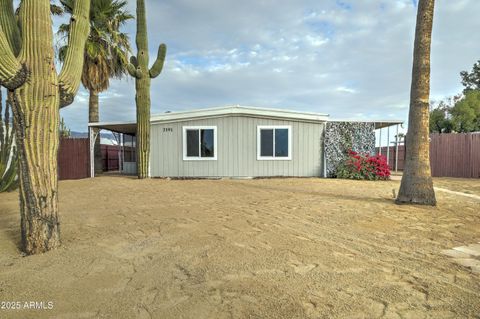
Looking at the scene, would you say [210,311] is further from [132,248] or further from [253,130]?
[253,130]

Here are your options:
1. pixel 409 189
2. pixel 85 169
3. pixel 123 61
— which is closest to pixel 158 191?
pixel 409 189

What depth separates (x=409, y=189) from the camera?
20.9 ft

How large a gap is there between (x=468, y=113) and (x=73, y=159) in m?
27.3

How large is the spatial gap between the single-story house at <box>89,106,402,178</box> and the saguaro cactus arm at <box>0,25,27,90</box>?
30.2 feet

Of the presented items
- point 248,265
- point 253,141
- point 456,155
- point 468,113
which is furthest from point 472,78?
point 248,265

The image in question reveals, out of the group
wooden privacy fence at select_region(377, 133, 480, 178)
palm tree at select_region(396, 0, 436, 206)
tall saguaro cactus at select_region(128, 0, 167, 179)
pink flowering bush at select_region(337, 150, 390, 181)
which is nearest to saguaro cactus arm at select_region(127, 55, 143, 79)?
tall saguaro cactus at select_region(128, 0, 167, 179)

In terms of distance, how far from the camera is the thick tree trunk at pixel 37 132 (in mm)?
3529

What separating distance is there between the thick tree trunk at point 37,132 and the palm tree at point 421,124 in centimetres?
634

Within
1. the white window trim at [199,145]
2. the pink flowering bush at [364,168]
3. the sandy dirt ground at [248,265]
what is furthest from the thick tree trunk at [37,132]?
the pink flowering bush at [364,168]

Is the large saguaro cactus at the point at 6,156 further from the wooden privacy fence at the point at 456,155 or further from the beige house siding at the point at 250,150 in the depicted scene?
the wooden privacy fence at the point at 456,155

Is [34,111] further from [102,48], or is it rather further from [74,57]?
[102,48]

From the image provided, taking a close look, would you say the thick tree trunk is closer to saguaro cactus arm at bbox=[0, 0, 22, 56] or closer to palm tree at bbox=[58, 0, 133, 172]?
saguaro cactus arm at bbox=[0, 0, 22, 56]

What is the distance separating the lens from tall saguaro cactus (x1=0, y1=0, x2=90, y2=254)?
352 cm

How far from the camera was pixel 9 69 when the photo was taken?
3326 mm
